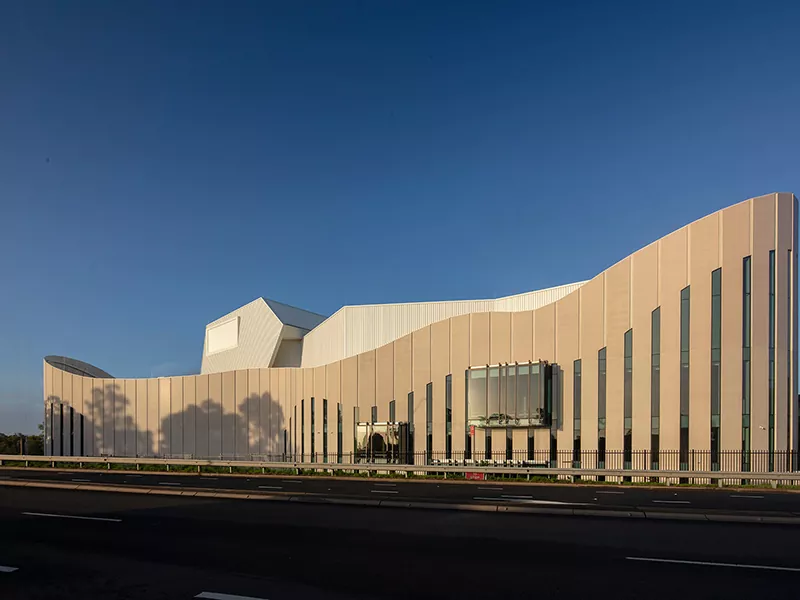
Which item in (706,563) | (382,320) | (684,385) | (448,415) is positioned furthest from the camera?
(382,320)

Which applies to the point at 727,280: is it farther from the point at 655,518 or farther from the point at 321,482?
the point at 321,482

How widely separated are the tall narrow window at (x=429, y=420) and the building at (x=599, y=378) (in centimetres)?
9

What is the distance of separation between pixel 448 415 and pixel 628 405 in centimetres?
1077

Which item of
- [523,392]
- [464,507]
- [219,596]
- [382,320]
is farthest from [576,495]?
[382,320]

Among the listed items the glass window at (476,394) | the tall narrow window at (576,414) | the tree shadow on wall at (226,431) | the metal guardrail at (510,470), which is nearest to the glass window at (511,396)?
the glass window at (476,394)

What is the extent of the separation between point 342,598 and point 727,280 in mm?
27724

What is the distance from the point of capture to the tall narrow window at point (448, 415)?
1525 inches

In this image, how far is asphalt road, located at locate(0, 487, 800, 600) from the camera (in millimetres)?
8711

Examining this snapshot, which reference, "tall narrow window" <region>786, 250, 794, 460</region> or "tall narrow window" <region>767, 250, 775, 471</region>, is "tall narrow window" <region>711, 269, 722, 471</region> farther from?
"tall narrow window" <region>786, 250, 794, 460</region>

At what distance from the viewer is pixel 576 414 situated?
3416cm

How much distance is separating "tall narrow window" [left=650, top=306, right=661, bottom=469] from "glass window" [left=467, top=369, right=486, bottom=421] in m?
9.14

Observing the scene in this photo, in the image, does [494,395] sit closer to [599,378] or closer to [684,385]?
[599,378]

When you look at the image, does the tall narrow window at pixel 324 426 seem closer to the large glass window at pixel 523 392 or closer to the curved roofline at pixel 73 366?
the large glass window at pixel 523 392

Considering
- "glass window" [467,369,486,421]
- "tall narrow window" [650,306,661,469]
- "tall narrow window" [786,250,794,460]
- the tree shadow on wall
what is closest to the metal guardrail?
"tall narrow window" [650,306,661,469]
